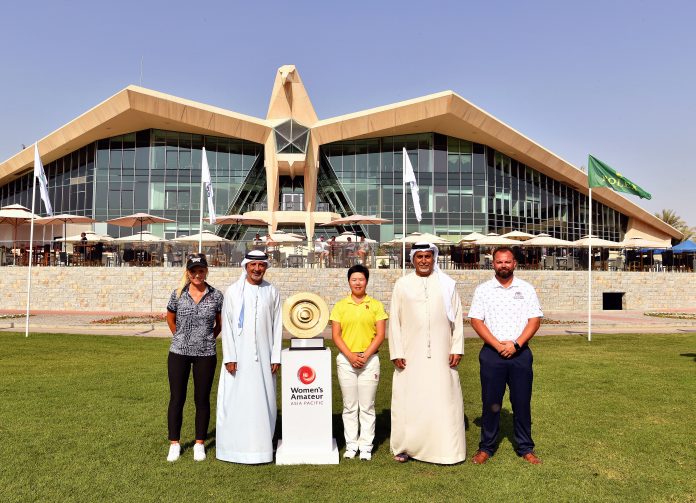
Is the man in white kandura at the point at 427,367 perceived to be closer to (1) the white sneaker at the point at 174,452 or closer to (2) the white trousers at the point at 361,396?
(2) the white trousers at the point at 361,396

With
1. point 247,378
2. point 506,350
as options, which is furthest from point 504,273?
point 247,378

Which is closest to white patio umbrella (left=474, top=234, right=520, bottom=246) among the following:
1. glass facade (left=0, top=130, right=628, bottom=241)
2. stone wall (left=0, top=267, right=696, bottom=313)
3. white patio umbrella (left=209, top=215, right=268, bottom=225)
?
stone wall (left=0, top=267, right=696, bottom=313)

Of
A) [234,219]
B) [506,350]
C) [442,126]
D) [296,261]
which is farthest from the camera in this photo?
[442,126]

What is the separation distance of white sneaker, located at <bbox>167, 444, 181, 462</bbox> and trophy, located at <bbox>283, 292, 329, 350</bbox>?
1.46 m

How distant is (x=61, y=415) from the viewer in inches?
275

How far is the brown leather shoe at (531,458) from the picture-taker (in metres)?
5.29

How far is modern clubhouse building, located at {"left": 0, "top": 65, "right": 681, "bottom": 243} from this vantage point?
124 ft

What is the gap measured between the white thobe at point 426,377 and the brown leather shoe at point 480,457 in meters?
0.12

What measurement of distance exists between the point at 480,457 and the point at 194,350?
293 centimetres

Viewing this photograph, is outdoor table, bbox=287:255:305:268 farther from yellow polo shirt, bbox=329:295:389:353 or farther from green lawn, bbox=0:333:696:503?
yellow polo shirt, bbox=329:295:389:353

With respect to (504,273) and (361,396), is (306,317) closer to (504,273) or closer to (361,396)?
(361,396)

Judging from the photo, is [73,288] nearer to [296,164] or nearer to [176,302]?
[296,164]

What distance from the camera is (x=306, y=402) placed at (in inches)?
216

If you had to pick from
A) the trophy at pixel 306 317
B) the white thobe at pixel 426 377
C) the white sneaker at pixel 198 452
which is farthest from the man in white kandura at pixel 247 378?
the white thobe at pixel 426 377
